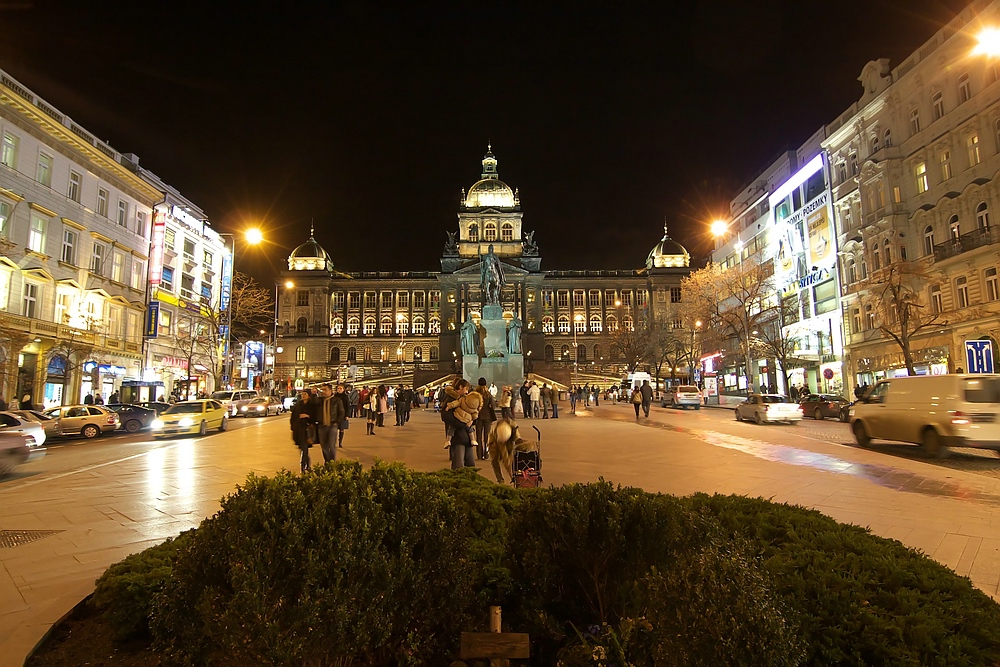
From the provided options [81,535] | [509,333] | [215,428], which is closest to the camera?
[81,535]

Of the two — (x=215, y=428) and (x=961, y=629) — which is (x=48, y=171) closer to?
(x=215, y=428)

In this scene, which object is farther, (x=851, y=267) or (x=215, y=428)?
(x=851, y=267)

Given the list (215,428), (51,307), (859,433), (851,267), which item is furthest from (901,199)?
(51,307)

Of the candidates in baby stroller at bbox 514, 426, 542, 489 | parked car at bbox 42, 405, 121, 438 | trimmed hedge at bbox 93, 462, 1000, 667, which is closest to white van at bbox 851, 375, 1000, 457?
baby stroller at bbox 514, 426, 542, 489

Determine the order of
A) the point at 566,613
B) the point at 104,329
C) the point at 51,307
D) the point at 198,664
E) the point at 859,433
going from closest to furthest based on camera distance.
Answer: the point at 198,664, the point at 566,613, the point at 859,433, the point at 51,307, the point at 104,329

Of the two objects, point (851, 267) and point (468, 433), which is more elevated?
point (851, 267)

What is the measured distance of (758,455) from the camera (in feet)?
44.0

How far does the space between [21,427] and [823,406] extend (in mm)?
30115

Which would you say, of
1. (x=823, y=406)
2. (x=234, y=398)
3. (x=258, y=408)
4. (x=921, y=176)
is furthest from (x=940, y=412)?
(x=234, y=398)

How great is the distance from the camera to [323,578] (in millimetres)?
2645

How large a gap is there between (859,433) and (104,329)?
1649 inches

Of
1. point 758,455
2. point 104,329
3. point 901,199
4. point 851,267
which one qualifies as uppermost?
point 901,199

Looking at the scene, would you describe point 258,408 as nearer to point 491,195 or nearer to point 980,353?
point 980,353

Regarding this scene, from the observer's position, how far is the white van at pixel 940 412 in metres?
11.7
